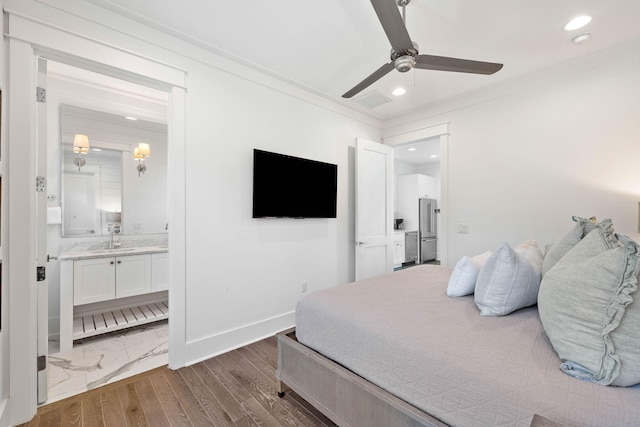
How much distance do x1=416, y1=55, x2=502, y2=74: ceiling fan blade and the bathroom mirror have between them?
3.35m

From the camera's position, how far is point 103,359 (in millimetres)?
2457

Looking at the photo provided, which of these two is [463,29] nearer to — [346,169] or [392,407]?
[346,169]

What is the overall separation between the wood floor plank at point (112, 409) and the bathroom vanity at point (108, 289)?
43.8 inches

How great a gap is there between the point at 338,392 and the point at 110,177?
3.73m

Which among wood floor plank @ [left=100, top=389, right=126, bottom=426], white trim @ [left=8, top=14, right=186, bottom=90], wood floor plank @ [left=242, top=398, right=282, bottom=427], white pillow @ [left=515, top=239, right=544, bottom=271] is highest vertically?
white trim @ [left=8, top=14, right=186, bottom=90]

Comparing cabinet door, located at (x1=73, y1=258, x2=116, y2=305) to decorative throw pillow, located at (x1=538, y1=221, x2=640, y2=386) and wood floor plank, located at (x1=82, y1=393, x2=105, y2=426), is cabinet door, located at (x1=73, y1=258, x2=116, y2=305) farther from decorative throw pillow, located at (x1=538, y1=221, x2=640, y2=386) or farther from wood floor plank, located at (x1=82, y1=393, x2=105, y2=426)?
decorative throw pillow, located at (x1=538, y1=221, x2=640, y2=386)

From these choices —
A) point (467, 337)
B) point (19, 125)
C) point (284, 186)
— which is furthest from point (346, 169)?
point (19, 125)

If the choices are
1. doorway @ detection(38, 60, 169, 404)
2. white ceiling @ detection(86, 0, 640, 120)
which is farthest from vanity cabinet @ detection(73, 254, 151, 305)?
white ceiling @ detection(86, 0, 640, 120)

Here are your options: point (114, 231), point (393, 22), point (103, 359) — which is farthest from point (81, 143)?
point (393, 22)

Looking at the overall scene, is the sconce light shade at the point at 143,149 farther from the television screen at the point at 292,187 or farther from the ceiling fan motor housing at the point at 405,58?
the ceiling fan motor housing at the point at 405,58

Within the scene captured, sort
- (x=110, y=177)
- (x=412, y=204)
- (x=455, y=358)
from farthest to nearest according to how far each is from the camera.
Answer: (x=412, y=204) → (x=110, y=177) → (x=455, y=358)

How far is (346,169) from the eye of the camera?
12.3 feet

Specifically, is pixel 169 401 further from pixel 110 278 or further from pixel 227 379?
pixel 110 278

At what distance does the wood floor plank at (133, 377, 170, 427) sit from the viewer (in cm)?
169
